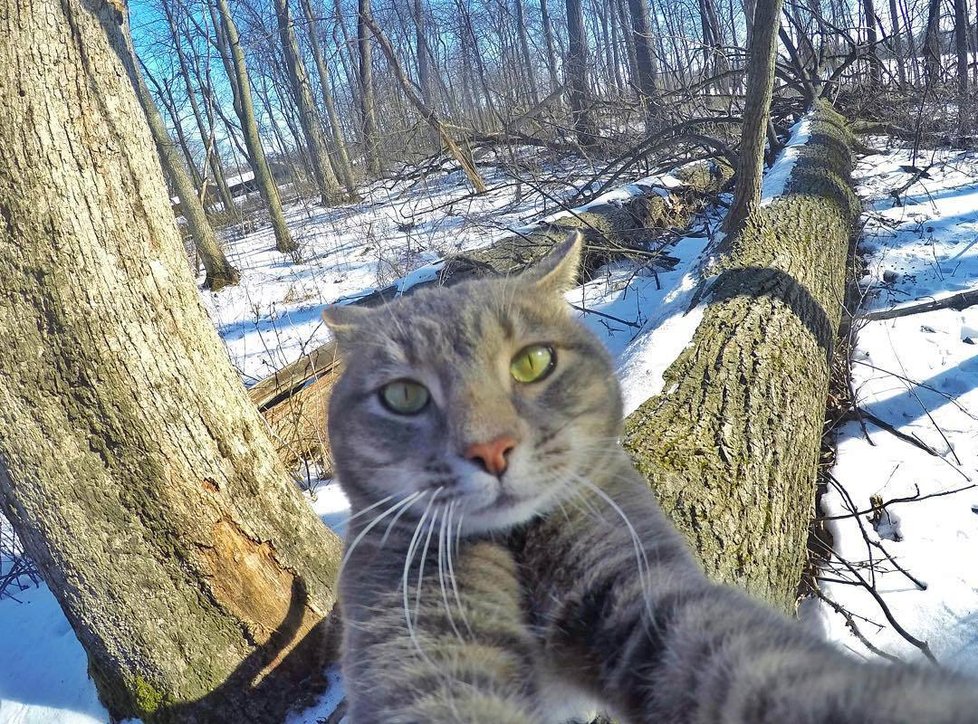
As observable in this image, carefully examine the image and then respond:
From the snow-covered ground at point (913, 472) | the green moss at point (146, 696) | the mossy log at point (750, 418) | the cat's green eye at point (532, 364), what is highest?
the cat's green eye at point (532, 364)

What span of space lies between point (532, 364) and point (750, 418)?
1.23 m

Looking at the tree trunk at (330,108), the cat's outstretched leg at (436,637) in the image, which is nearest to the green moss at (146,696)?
the cat's outstretched leg at (436,637)

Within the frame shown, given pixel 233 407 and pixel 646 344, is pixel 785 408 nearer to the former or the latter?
pixel 646 344

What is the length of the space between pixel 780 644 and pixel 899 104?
414 inches

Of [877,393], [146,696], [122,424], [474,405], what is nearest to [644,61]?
[877,393]

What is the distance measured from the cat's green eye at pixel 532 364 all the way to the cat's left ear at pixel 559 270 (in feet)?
0.92

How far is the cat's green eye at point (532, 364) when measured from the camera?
149 centimetres

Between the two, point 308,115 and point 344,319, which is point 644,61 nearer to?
point 308,115

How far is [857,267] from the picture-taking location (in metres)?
5.10

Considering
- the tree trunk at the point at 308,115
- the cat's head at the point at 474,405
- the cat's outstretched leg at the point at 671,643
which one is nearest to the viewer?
the cat's outstretched leg at the point at 671,643

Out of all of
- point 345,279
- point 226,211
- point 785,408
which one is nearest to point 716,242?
point 785,408

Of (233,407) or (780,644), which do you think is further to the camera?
(233,407)

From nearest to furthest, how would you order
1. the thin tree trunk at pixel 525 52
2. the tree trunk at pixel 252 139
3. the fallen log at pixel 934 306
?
the fallen log at pixel 934 306 → the tree trunk at pixel 252 139 → the thin tree trunk at pixel 525 52

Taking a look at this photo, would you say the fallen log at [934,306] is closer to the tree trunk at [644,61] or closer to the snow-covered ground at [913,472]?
the snow-covered ground at [913,472]
